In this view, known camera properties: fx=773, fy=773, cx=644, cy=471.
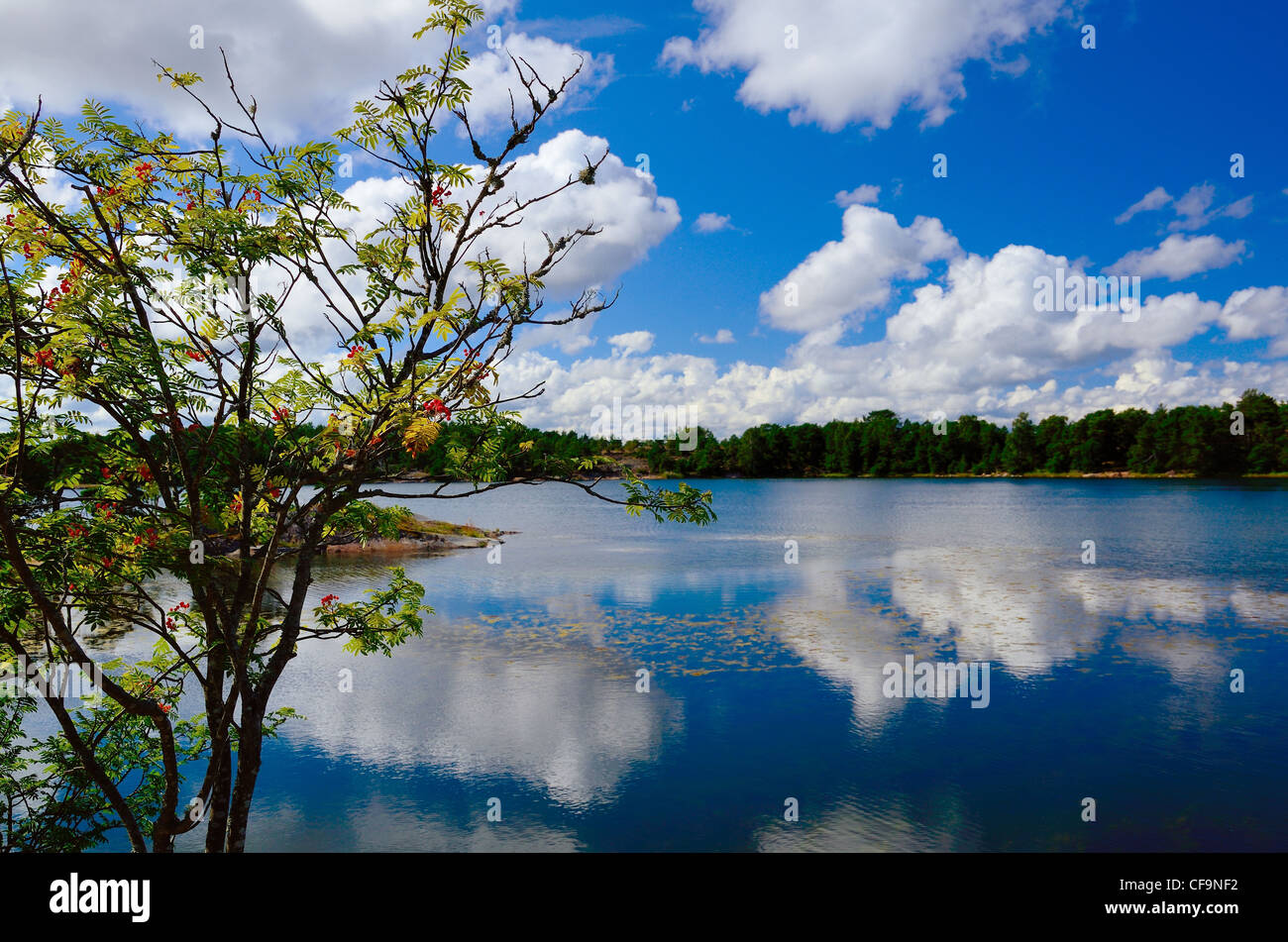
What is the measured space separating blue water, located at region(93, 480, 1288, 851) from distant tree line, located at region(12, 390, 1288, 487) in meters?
87.5

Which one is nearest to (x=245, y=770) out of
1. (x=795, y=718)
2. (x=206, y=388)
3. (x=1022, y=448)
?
(x=206, y=388)

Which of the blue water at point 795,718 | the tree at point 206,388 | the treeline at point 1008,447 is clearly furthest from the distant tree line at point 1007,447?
the tree at point 206,388

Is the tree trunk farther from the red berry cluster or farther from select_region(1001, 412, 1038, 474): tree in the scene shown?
select_region(1001, 412, 1038, 474): tree

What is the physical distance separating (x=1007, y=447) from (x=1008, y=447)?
3.39ft

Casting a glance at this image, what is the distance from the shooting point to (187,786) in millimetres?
15484

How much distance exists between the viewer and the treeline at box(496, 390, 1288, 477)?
13525cm

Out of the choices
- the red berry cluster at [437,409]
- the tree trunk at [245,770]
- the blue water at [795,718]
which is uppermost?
the red berry cluster at [437,409]

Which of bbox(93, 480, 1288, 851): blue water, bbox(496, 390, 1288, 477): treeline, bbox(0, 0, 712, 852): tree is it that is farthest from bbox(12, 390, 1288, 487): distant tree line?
bbox(0, 0, 712, 852): tree

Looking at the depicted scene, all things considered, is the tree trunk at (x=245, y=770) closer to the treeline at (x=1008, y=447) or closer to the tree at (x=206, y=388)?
the tree at (x=206, y=388)

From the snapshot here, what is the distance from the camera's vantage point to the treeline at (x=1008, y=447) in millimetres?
135250

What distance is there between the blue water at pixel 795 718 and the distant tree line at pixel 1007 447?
87.5 meters

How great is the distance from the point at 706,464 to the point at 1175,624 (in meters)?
150
